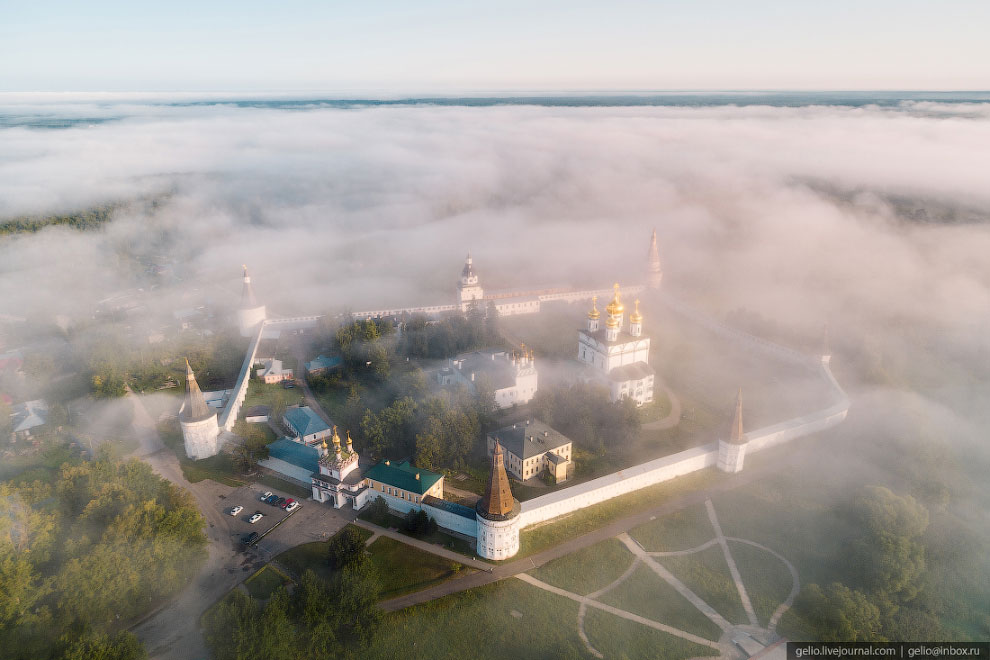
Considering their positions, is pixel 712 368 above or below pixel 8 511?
below

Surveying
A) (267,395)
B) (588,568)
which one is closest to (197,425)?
(267,395)

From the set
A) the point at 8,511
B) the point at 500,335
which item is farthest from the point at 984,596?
the point at 8,511

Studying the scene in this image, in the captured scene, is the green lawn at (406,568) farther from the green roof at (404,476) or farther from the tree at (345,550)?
the green roof at (404,476)

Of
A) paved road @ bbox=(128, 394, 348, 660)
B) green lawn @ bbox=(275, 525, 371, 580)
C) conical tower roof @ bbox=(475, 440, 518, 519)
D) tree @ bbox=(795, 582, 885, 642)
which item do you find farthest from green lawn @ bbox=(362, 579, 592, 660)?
tree @ bbox=(795, 582, 885, 642)

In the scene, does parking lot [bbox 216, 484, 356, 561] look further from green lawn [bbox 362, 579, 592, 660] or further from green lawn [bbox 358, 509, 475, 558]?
green lawn [bbox 362, 579, 592, 660]

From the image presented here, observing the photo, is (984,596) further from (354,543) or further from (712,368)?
(354,543)

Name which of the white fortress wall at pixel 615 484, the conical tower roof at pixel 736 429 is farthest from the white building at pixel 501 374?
the conical tower roof at pixel 736 429
